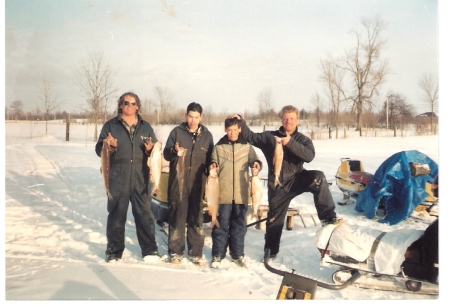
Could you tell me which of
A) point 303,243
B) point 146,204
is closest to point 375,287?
point 303,243

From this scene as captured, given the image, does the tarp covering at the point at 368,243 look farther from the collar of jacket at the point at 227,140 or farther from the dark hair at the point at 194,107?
the dark hair at the point at 194,107

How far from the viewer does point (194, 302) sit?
4.41m

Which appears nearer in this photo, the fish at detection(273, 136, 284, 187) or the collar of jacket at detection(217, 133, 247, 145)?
the fish at detection(273, 136, 284, 187)

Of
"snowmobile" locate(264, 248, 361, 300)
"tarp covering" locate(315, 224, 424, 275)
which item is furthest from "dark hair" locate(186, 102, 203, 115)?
"snowmobile" locate(264, 248, 361, 300)

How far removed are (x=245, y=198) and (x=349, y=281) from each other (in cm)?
177

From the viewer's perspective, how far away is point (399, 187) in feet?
23.5

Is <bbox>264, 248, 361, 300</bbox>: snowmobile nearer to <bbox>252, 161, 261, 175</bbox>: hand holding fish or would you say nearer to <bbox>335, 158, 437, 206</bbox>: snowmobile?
<bbox>252, 161, 261, 175</bbox>: hand holding fish

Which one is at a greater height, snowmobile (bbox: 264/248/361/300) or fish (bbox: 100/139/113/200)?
fish (bbox: 100/139/113/200)

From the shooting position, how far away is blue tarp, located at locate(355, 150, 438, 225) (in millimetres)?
6992

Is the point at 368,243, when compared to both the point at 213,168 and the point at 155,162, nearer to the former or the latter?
the point at 213,168

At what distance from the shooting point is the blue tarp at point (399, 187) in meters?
6.99

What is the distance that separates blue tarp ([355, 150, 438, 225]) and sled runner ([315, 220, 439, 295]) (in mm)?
2835

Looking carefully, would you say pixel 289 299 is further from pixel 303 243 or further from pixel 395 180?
pixel 395 180
